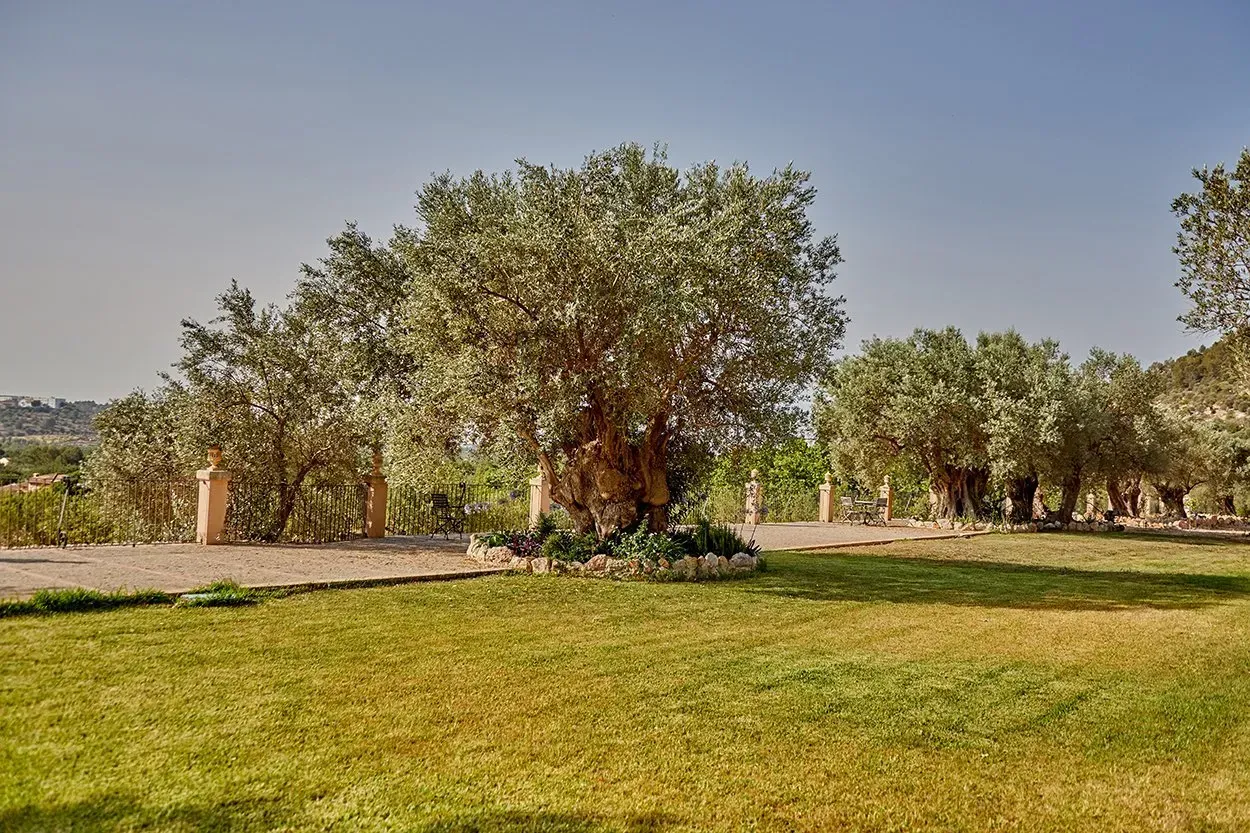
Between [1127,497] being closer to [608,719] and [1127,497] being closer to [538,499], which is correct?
[538,499]

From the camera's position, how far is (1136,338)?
34750 millimetres

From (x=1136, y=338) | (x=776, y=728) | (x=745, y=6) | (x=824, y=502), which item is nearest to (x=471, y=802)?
(x=776, y=728)

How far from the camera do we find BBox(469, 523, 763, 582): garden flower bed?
12.9 meters

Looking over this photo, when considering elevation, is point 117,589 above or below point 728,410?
below

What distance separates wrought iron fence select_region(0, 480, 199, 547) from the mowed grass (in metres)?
8.88

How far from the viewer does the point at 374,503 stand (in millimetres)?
18672

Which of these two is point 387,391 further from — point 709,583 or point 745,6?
point 745,6

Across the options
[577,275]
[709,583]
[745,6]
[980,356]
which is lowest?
[709,583]

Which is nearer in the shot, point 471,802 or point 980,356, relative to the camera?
point 471,802

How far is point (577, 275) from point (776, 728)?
8.56m

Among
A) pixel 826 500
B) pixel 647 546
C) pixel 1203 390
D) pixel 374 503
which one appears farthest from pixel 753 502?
pixel 1203 390

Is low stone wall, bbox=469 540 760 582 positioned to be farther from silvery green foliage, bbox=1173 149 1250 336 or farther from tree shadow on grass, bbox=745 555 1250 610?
silvery green foliage, bbox=1173 149 1250 336

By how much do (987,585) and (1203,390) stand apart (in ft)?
193

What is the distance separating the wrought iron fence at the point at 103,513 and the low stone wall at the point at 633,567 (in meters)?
7.79
